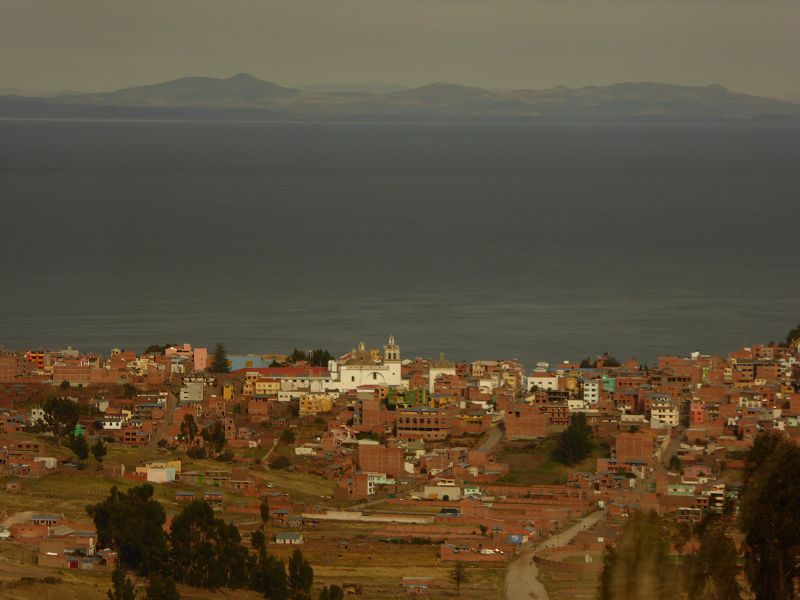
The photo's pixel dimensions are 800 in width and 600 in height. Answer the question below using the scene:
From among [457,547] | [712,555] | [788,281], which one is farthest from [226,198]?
[712,555]

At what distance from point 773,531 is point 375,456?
13848 millimetres

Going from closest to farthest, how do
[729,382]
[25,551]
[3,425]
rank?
[25,551] → [3,425] → [729,382]

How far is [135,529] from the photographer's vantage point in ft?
57.8

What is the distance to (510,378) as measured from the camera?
26.7 m

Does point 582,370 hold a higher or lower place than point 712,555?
lower

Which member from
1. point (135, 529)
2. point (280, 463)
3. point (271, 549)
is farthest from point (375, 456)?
point (135, 529)

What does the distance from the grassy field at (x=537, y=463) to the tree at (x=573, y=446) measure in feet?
0.23

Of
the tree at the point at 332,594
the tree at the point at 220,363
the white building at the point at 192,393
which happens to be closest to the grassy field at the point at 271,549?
the tree at the point at 332,594

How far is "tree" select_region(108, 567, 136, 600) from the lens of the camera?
1520cm

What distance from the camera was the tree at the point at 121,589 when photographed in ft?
49.9

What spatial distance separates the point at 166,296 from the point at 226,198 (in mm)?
30261

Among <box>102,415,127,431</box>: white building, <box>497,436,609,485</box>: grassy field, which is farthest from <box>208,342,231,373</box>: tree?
<box>497,436,609,485</box>: grassy field

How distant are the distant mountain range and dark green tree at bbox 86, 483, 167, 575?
514ft

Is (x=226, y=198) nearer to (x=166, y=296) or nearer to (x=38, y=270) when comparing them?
(x=38, y=270)
